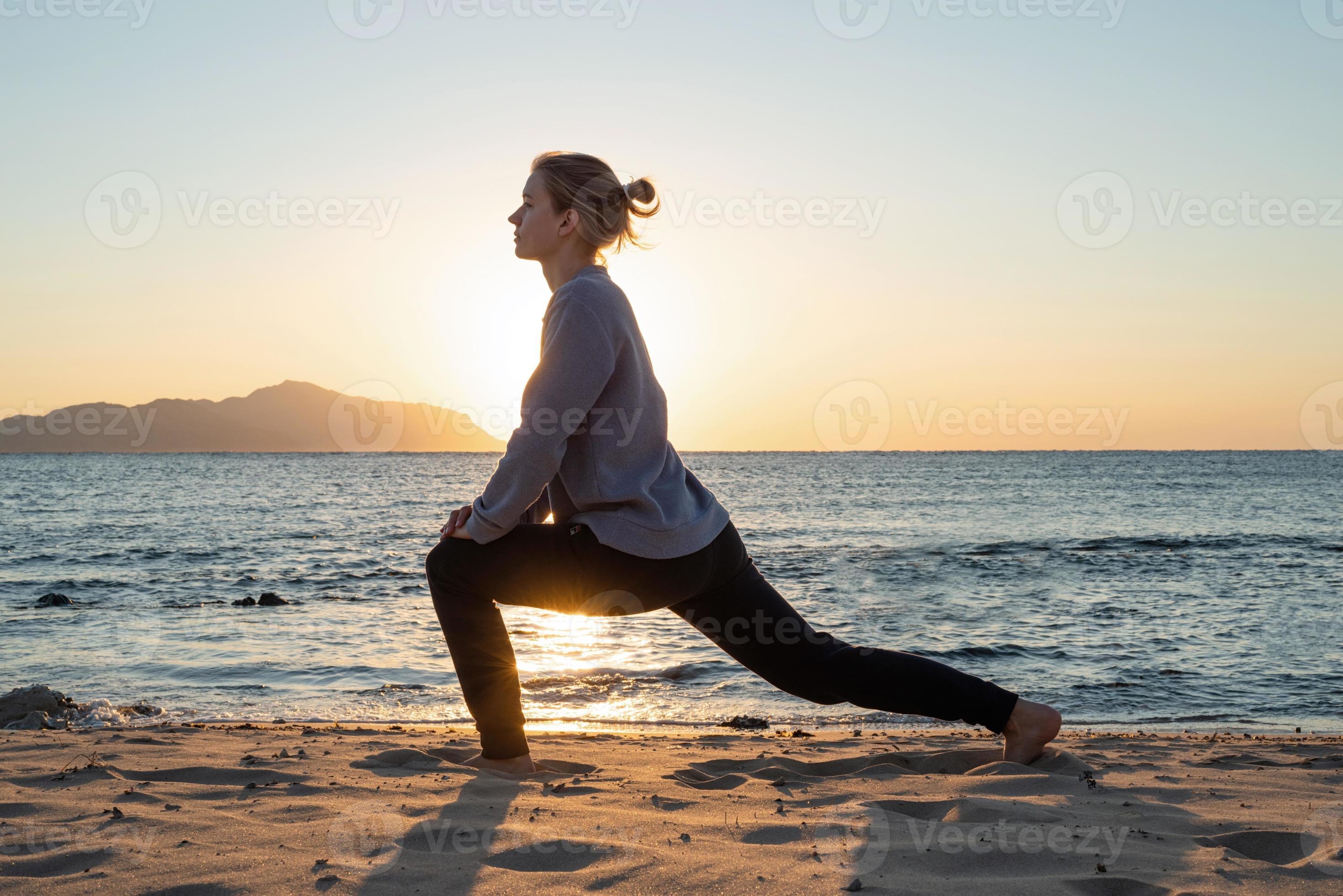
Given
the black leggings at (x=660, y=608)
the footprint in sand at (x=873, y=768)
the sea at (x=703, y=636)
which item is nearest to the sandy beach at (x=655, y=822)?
the footprint in sand at (x=873, y=768)

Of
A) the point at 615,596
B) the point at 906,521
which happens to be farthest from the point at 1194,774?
the point at 906,521

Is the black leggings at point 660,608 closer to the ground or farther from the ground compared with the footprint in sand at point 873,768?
farther from the ground

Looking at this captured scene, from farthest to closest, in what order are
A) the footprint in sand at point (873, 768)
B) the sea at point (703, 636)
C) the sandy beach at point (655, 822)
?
the sea at point (703, 636)
the footprint in sand at point (873, 768)
the sandy beach at point (655, 822)

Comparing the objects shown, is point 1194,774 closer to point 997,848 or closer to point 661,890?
point 997,848

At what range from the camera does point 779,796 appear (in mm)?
2820

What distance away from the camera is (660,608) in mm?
2602

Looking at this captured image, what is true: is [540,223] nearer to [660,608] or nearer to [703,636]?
[660,608]

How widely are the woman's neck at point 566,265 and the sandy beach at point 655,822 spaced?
1.51 metres

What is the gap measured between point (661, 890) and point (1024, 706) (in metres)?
1.63

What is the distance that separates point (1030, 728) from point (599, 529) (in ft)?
5.52

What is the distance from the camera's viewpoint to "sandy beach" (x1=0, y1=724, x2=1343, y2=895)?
194 centimetres

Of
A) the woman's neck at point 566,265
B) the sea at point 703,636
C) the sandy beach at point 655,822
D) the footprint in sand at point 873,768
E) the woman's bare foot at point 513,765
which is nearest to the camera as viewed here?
the sandy beach at point 655,822

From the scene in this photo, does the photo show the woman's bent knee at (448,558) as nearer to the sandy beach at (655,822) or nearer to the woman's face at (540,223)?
the sandy beach at (655,822)

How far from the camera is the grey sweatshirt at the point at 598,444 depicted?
7.64ft
